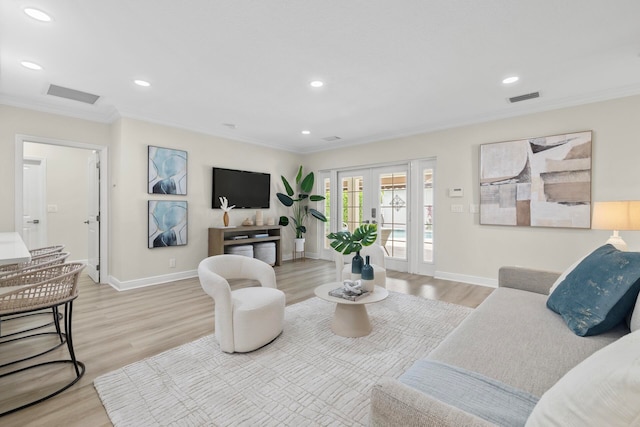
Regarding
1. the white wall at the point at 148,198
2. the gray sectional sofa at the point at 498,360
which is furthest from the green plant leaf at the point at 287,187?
the gray sectional sofa at the point at 498,360

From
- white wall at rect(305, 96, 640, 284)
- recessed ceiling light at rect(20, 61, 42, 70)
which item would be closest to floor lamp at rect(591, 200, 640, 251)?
white wall at rect(305, 96, 640, 284)

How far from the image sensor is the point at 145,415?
64.0 inches

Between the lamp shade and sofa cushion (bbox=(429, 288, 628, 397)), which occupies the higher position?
the lamp shade

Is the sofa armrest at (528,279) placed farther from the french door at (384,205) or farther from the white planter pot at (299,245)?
the white planter pot at (299,245)

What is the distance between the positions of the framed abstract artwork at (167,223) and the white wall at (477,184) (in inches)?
144

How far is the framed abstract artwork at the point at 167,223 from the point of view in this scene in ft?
14.3

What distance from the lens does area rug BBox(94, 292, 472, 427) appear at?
163cm

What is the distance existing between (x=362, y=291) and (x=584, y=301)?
4.83 ft

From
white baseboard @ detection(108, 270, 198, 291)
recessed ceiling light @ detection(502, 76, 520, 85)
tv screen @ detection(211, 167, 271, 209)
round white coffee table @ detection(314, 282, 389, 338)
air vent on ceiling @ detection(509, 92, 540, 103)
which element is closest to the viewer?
round white coffee table @ detection(314, 282, 389, 338)

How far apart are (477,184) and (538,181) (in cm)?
74

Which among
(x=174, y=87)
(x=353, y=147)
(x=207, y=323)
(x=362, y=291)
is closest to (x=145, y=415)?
(x=207, y=323)

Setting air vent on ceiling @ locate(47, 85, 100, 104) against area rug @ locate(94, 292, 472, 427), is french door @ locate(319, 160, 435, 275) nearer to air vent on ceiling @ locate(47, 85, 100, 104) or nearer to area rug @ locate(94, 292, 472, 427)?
area rug @ locate(94, 292, 472, 427)

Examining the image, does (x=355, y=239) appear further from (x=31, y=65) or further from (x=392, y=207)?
(x=31, y=65)

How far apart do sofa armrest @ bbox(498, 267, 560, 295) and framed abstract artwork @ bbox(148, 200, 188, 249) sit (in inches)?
173
